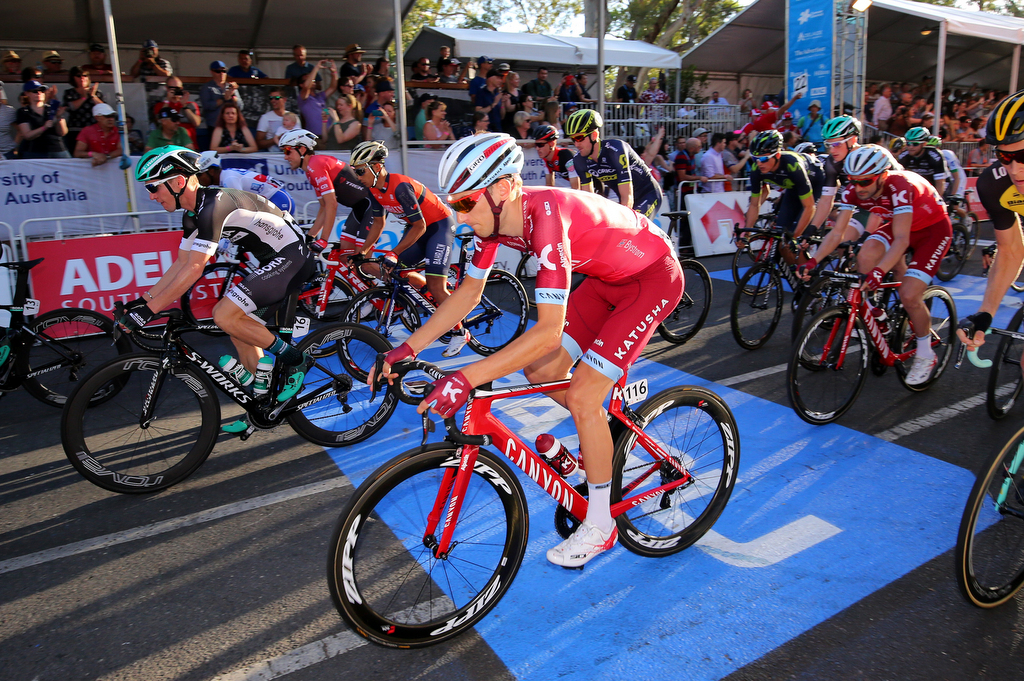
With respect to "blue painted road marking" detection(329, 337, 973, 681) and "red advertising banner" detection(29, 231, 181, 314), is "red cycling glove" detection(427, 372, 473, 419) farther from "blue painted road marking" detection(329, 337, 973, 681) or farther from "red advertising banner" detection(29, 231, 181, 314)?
"red advertising banner" detection(29, 231, 181, 314)

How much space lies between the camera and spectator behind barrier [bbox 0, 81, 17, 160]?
355 inches

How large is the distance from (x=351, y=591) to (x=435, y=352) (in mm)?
4838

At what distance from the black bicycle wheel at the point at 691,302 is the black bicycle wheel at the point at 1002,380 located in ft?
9.20

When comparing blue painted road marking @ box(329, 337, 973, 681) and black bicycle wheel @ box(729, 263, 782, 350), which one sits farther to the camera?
black bicycle wheel @ box(729, 263, 782, 350)

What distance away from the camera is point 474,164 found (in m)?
2.71

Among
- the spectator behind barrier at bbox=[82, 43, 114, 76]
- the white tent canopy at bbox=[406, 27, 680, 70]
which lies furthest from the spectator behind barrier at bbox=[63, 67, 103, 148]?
the white tent canopy at bbox=[406, 27, 680, 70]

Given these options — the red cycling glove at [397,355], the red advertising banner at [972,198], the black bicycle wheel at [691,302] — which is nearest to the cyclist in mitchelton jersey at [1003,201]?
the red cycling glove at [397,355]

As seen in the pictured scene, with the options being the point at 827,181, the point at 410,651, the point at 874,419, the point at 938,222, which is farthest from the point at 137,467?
the point at 827,181

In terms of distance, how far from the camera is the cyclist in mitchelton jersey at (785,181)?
7348mm

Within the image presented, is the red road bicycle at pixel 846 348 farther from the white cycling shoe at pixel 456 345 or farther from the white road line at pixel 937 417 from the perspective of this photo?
the white cycling shoe at pixel 456 345

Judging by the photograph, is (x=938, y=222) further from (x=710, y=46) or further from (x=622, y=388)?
(x=710, y=46)

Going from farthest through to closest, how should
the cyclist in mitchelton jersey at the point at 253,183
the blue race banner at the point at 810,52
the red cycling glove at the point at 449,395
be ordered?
1. the blue race banner at the point at 810,52
2. the cyclist in mitchelton jersey at the point at 253,183
3. the red cycling glove at the point at 449,395

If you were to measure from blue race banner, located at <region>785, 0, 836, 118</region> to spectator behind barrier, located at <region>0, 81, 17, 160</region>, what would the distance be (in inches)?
600

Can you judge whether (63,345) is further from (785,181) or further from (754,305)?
(785,181)
